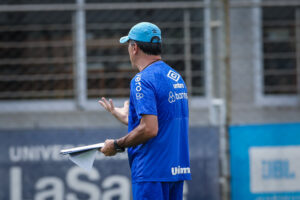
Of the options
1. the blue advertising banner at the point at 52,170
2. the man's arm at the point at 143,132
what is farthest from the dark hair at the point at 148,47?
the blue advertising banner at the point at 52,170

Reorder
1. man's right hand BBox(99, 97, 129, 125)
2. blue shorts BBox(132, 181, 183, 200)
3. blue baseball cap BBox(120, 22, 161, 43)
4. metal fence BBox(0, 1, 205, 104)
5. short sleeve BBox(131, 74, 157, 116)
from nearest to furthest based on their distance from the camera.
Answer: short sleeve BBox(131, 74, 157, 116), blue shorts BBox(132, 181, 183, 200), blue baseball cap BBox(120, 22, 161, 43), man's right hand BBox(99, 97, 129, 125), metal fence BBox(0, 1, 205, 104)

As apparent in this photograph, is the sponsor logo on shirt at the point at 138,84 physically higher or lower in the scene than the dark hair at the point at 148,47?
lower

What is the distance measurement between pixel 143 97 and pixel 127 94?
303cm

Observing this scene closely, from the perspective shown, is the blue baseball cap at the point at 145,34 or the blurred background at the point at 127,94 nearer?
the blue baseball cap at the point at 145,34

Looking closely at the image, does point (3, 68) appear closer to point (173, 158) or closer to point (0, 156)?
point (0, 156)

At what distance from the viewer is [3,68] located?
21.6 feet

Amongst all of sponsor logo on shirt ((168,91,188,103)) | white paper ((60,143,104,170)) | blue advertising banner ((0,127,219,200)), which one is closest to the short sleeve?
sponsor logo on shirt ((168,91,188,103))

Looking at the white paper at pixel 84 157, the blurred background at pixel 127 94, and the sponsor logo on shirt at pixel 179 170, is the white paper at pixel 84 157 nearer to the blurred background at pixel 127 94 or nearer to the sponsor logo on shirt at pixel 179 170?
the sponsor logo on shirt at pixel 179 170

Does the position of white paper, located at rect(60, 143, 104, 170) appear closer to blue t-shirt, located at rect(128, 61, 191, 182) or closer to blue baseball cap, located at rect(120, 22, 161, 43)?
blue t-shirt, located at rect(128, 61, 191, 182)

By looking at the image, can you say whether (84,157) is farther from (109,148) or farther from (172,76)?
(172,76)

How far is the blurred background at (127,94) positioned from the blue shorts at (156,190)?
2064mm

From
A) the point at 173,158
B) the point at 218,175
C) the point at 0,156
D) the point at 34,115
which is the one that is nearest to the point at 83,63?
the point at 34,115

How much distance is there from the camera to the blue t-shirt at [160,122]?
141 inches

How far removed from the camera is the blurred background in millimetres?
5734
